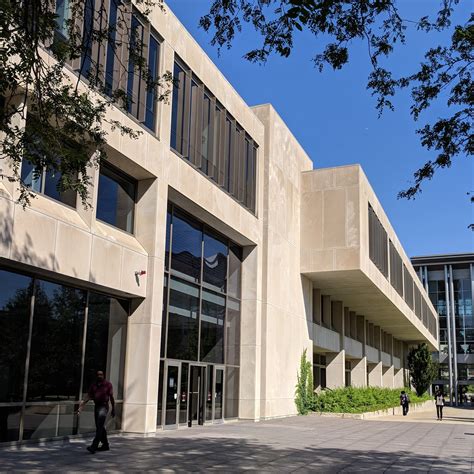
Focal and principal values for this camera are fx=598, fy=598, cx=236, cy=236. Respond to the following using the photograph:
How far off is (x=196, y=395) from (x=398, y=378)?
152ft

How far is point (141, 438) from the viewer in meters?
15.4

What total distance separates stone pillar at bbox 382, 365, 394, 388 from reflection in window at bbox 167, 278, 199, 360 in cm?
3885

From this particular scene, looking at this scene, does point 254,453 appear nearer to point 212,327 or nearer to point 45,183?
point 45,183

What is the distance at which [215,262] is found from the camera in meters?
22.5

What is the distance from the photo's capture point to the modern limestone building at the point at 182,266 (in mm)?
12984

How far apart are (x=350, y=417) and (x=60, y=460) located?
20009mm

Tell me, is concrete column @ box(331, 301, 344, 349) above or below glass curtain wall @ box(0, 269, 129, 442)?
above

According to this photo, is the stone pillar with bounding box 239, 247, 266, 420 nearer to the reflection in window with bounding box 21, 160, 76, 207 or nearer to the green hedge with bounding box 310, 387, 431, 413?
the green hedge with bounding box 310, 387, 431, 413

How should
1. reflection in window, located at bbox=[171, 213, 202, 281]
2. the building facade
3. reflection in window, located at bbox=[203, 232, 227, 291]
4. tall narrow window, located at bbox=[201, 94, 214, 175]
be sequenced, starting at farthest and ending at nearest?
1. the building facade
2. reflection in window, located at bbox=[203, 232, 227, 291]
3. tall narrow window, located at bbox=[201, 94, 214, 175]
4. reflection in window, located at bbox=[171, 213, 202, 281]

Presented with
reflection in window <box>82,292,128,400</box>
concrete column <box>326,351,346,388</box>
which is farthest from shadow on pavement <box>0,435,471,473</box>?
concrete column <box>326,351,346,388</box>

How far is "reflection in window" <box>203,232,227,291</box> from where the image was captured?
71.3 feet

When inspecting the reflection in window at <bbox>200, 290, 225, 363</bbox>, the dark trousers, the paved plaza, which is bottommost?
the paved plaza

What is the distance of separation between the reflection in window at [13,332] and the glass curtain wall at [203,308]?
19.5ft

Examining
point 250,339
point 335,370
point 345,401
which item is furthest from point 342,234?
point 335,370
